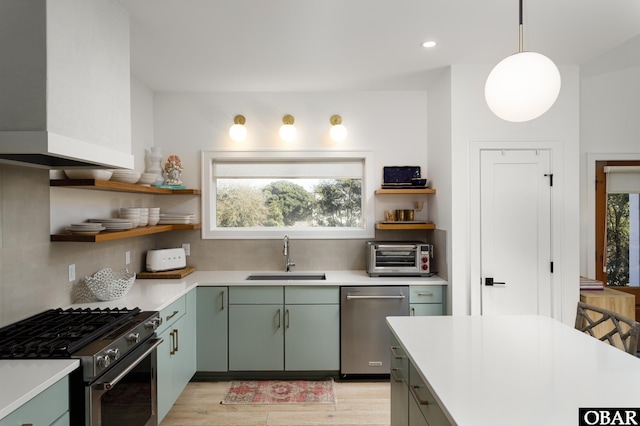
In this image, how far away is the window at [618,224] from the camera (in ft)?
13.1

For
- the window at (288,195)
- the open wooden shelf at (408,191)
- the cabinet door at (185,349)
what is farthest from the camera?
the window at (288,195)

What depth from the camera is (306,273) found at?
3982 mm

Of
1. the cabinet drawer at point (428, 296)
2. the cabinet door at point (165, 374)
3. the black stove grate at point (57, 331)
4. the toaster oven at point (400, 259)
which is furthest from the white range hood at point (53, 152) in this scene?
the cabinet drawer at point (428, 296)

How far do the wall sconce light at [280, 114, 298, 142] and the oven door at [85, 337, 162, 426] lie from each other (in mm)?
2214

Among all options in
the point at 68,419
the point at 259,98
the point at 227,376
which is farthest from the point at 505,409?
the point at 259,98

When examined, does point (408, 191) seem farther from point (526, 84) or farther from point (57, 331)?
point (57, 331)

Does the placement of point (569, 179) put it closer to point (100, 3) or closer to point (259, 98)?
point (259, 98)

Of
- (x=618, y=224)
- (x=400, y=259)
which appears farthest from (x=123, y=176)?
(x=618, y=224)

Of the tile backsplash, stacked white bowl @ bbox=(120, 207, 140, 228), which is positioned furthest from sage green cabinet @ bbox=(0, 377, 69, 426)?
stacked white bowl @ bbox=(120, 207, 140, 228)

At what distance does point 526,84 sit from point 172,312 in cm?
257

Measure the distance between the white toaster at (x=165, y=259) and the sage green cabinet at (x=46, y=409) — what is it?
203 cm

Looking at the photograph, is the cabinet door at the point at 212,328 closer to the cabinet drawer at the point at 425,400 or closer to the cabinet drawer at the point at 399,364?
the cabinet drawer at the point at 399,364

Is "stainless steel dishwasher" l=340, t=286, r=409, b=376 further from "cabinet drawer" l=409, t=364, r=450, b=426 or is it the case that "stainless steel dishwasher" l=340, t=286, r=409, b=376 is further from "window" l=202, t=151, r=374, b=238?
"cabinet drawer" l=409, t=364, r=450, b=426

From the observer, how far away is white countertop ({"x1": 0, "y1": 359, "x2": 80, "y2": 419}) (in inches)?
51.7
